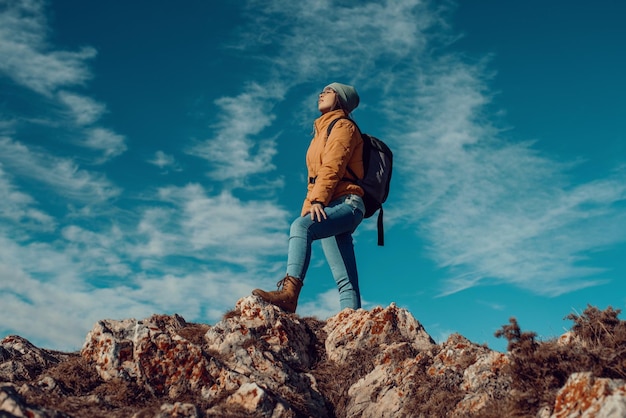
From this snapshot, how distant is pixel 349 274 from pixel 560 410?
529cm

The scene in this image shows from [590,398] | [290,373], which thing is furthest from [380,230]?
[590,398]

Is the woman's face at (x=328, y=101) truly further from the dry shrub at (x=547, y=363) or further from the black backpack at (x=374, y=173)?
the dry shrub at (x=547, y=363)

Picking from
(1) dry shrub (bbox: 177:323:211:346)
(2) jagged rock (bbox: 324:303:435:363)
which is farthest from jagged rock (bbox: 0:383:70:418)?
(2) jagged rock (bbox: 324:303:435:363)

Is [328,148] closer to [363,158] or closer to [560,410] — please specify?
[363,158]

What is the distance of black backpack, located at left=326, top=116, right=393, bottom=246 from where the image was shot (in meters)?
11.2

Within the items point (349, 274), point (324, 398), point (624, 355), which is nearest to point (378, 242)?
point (349, 274)

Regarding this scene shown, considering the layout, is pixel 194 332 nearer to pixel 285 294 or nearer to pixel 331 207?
pixel 285 294

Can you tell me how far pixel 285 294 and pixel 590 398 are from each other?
5.40 metres

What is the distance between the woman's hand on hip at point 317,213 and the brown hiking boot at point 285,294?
110 centimetres

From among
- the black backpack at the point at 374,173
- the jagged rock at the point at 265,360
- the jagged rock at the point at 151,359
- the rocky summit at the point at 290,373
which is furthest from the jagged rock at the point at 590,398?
the black backpack at the point at 374,173

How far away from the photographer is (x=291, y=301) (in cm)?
1047

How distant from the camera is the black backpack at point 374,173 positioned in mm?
11250

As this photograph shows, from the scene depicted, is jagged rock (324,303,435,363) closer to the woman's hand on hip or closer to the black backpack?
the woman's hand on hip

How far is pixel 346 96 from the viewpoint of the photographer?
38.9ft
